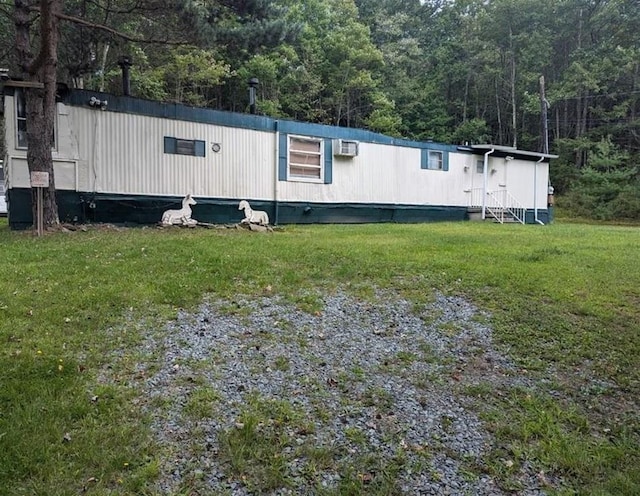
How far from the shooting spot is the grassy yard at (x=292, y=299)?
88.9 inches

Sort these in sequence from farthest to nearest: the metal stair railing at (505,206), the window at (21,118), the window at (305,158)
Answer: the metal stair railing at (505,206)
the window at (305,158)
the window at (21,118)

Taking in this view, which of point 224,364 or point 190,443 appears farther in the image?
point 224,364

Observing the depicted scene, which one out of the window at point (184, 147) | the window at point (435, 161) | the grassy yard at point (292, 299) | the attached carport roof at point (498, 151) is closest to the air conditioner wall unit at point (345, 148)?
the window at point (435, 161)

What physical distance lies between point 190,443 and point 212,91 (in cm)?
2563

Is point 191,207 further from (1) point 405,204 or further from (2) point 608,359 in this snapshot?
(2) point 608,359

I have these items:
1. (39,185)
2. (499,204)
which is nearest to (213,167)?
(39,185)

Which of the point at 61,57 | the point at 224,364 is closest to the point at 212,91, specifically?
the point at 61,57

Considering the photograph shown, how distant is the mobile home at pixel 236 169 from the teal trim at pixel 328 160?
26 mm

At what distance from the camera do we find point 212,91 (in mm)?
25703

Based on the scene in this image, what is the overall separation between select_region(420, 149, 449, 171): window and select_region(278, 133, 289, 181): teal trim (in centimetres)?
429

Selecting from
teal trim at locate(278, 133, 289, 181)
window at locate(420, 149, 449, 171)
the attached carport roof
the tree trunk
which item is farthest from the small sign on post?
the attached carport roof

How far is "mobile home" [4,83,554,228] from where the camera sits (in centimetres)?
946

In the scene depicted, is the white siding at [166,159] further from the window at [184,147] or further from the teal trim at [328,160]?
the teal trim at [328,160]

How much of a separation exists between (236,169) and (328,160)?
2.50 metres
